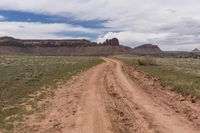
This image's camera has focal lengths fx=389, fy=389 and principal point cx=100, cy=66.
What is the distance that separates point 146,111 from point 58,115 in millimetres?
3278

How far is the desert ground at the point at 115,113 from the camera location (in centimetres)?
1200

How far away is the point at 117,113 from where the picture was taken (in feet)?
46.3

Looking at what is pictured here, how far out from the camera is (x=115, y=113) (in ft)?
46.2

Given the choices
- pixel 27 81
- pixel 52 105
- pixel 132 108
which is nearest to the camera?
pixel 132 108

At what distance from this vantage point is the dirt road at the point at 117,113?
1198 centimetres

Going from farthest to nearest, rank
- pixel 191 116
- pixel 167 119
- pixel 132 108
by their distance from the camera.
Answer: pixel 132 108 → pixel 191 116 → pixel 167 119

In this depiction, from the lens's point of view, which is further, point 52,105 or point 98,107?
point 52,105

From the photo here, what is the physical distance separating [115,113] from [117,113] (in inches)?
3.2

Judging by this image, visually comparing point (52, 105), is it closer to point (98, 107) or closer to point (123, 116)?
point (98, 107)

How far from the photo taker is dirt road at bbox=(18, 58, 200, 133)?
12.0 m

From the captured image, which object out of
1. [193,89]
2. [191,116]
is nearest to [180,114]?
[191,116]

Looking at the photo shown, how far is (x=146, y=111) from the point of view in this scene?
47.6ft

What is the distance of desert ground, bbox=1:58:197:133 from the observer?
1200 cm

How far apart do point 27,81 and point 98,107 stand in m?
11.9
